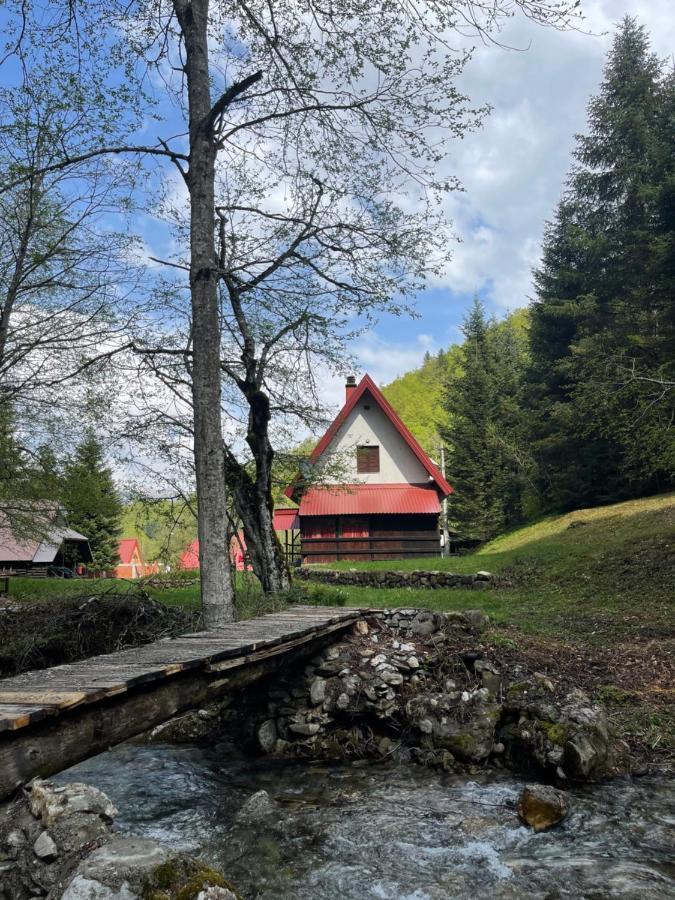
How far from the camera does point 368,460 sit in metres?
24.9

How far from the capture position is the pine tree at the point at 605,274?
70.3ft

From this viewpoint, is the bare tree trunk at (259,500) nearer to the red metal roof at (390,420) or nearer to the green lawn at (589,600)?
the green lawn at (589,600)

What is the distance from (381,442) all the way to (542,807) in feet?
67.0

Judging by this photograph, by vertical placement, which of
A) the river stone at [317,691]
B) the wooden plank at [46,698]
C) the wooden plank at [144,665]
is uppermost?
the wooden plank at [46,698]

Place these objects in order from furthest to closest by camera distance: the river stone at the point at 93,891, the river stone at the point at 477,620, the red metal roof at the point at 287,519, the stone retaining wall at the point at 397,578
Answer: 1. the red metal roof at the point at 287,519
2. the stone retaining wall at the point at 397,578
3. the river stone at the point at 477,620
4. the river stone at the point at 93,891

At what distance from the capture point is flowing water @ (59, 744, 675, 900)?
385 centimetres

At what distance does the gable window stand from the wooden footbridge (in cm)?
1883

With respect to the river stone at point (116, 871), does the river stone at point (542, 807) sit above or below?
below

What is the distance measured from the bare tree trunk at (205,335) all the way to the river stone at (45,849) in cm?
444

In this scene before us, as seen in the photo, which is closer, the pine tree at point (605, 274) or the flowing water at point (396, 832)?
the flowing water at point (396, 832)

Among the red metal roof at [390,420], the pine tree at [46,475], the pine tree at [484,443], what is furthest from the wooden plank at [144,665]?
the pine tree at [484,443]

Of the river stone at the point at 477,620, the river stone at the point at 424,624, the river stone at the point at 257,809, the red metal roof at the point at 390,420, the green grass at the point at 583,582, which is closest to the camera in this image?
the river stone at the point at 257,809

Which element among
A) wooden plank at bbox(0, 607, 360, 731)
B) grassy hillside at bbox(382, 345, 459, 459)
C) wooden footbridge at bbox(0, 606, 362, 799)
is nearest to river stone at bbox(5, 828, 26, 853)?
wooden footbridge at bbox(0, 606, 362, 799)

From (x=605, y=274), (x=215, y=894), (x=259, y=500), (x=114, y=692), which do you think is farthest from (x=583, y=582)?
(x=605, y=274)
